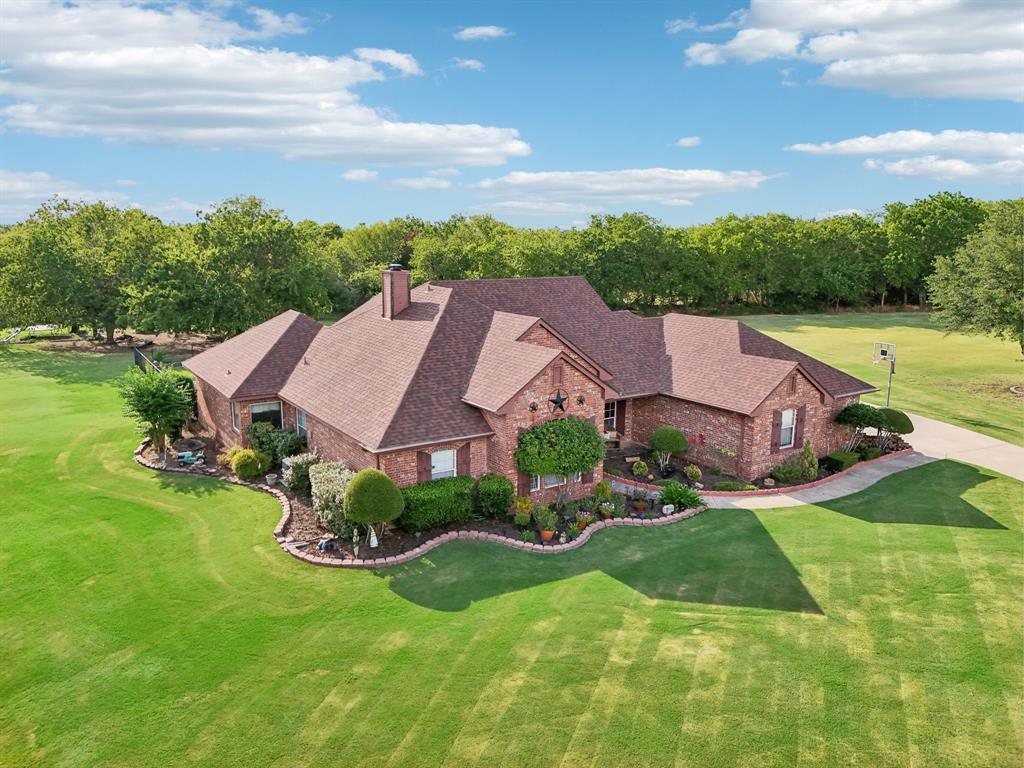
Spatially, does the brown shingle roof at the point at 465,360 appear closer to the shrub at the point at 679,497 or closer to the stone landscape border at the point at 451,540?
the stone landscape border at the point at 451,540

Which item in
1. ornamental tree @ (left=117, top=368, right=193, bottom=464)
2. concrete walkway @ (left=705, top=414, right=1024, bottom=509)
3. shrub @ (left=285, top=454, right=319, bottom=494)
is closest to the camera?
shrub @ (left=285, top=454, right=319, bottom=494)

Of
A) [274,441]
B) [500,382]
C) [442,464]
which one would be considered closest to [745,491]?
[500,382]

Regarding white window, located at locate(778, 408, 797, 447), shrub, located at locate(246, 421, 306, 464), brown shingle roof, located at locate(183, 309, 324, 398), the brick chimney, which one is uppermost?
the brick chimney

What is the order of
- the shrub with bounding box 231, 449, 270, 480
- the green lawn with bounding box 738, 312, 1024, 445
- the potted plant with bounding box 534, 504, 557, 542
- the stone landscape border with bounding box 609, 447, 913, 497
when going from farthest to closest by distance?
1. the green lawn with bounding box 738, 312, 1024, 445
2. the shrub with bounding box 231, 449, 270, 480
3. the stone landscape border with bounding box 609, 447, 913, 497
4. the potted plant with bounding box 534, 504, 557, 542

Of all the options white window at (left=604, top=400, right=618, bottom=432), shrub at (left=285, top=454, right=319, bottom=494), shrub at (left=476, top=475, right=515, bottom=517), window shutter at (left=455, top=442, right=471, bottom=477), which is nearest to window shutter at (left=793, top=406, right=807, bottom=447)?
white window at (left=604, top=400, right=618, bottom=432)

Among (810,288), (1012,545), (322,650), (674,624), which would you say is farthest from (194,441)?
(810,288)

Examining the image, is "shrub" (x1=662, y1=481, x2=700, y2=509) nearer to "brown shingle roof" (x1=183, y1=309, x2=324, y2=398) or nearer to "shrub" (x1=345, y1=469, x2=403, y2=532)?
"shrub" (x1=345, y1=469, x2=403, y2=532)

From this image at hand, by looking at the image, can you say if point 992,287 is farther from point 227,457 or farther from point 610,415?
point 227,457
